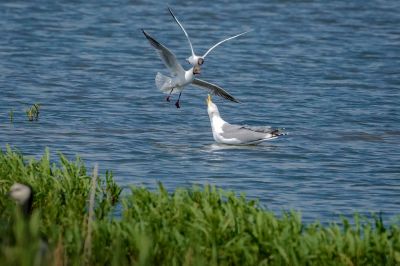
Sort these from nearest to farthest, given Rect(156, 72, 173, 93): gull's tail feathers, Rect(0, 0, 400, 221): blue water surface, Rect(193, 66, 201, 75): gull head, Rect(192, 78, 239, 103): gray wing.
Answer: Rect(0, 0, 400, 221): blue water surface < Rect(193, 66, 201, 75): gull head < Rect(156, 72, 173, 93): gull's tail feathers < Rect(192, 78, 239, 103): gray wing

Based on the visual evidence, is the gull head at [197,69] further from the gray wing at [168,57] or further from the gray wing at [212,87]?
the gray wing at [212,87]

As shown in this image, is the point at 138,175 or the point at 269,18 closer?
the point at 138,175

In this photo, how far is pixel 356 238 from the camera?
1210cm

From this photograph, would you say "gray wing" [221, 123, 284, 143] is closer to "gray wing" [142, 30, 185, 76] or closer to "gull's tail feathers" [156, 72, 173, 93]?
"gray wing" [142, 30, 185, 76]

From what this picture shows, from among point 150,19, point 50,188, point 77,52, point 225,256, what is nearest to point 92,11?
point 150,19

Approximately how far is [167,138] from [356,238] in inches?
459

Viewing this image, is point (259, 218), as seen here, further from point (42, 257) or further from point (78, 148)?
point (78, 148)

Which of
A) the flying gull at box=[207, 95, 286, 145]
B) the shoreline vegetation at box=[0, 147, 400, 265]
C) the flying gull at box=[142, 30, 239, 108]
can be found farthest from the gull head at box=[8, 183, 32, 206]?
the flying gull at box=[142, 30, 239, 108]

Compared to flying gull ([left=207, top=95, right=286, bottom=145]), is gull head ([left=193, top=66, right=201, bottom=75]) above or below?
above

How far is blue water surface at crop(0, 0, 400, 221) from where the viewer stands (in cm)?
2011

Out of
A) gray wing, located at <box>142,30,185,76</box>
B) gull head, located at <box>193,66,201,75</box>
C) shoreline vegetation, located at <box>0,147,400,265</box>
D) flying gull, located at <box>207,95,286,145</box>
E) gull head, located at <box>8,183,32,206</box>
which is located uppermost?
gray wing, located at <box>142,30,185,76</box>

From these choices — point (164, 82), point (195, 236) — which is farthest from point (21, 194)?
point (164, 82)

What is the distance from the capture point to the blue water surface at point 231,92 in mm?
20109

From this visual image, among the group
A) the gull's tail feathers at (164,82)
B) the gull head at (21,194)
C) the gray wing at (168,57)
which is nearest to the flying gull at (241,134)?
the gray wing at (168,57)
